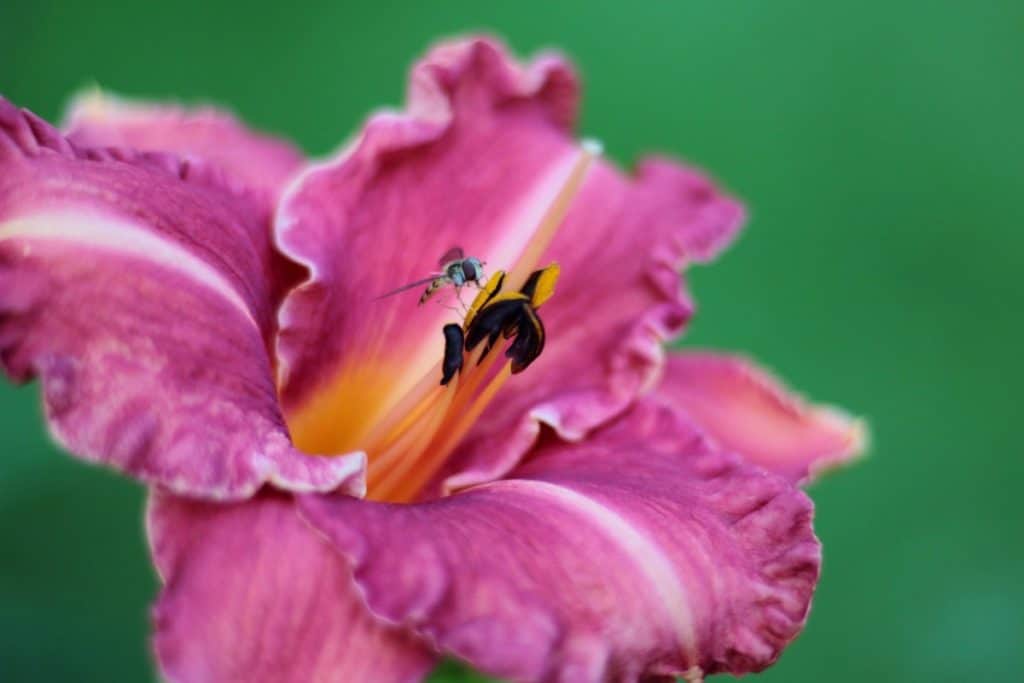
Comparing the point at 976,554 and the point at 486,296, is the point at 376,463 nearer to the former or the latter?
the point at 486,296

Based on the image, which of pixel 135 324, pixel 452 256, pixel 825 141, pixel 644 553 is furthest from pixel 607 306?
pixel 825 141

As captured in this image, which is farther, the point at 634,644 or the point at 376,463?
the point at 376,463

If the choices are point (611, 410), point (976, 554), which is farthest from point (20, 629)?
point (976, 554)

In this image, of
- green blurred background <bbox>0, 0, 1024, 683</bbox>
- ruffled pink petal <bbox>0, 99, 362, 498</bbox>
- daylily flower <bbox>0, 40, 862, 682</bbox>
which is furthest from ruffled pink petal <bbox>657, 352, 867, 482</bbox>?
green blurred background <bbox>0, 0, 1024, 683</bbox>

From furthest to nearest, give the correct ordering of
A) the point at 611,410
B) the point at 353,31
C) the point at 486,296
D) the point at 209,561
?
the point at 353,31 < the point at 611,410 < the point at 486,296 < the point at 209,561

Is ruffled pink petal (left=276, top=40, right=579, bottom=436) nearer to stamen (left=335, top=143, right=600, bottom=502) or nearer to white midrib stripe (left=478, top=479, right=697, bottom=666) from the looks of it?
stamen (left=335, top=143, right=600, bottom=502)
